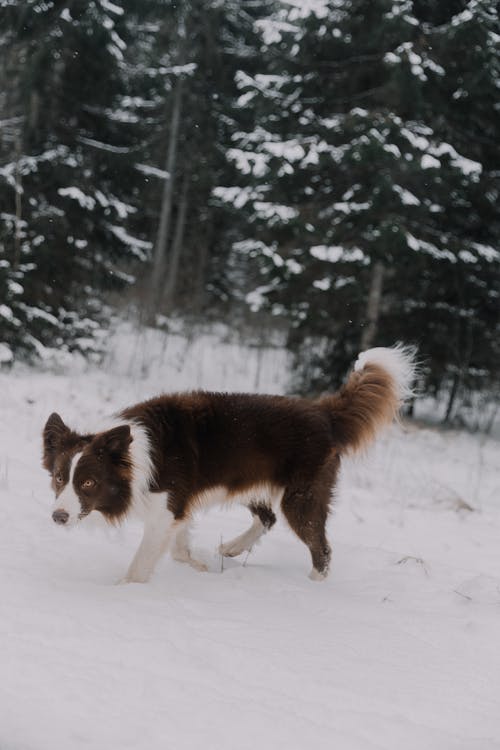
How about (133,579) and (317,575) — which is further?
(317,575)

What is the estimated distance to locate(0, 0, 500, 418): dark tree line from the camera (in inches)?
456

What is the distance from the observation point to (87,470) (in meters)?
4.07

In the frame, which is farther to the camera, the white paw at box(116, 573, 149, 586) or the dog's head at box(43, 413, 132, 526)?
the white paw at box(116, 573, 149, 586)

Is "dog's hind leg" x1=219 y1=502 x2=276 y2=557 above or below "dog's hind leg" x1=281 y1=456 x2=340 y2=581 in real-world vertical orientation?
below

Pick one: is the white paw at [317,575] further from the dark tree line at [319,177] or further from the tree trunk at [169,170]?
the tree trunk at [169,170]

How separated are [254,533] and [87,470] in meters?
1.68

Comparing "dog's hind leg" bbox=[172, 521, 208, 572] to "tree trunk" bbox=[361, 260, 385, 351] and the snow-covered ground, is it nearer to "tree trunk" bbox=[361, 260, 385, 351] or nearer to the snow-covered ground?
the snow-covered ground

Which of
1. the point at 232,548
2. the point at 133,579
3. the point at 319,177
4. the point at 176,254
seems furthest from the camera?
the point at 176,254

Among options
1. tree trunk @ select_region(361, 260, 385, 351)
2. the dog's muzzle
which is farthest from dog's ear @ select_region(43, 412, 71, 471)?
tree trunk @ select_region(361, 260, 385, 351)

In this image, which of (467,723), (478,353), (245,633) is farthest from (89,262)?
(467,723)

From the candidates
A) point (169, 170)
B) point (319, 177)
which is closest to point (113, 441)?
point (319, 177)

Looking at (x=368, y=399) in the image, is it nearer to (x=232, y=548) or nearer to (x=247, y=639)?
(x=232, y=548)

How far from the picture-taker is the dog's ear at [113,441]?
162 inches

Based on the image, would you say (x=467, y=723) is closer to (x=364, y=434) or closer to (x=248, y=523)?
(x=364, y=434)
